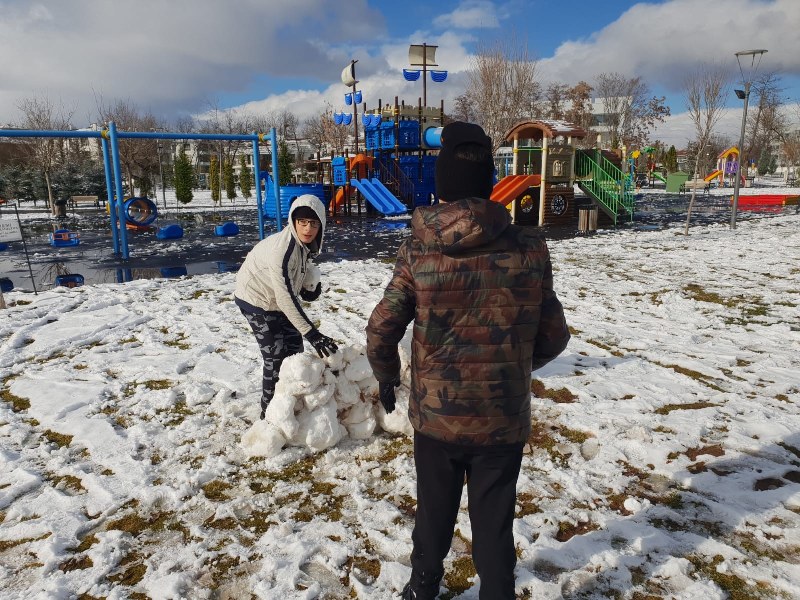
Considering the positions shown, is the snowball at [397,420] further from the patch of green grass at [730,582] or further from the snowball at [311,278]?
the patch of green grass at [730,582]

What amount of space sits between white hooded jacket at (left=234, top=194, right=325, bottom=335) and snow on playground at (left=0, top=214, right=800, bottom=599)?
36 centimetres

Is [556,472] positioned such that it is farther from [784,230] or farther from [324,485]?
[784,230]

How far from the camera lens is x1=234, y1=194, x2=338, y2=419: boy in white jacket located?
314cm

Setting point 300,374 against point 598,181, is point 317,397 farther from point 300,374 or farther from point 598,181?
point 598,181

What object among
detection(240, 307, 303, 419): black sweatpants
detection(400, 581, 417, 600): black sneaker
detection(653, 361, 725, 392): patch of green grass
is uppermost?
detection(240, 307, 303, 419): black sweatpants

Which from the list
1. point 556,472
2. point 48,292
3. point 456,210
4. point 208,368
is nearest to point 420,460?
point 456,210

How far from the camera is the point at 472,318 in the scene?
170 centimetres

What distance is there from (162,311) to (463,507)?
17.5 feet

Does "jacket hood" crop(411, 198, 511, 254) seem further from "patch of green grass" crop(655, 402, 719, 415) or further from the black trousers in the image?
"patch of green grass" crop(655, 402, 719, 415)

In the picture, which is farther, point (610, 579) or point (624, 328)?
point (624, 328)

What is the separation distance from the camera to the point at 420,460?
1.90m

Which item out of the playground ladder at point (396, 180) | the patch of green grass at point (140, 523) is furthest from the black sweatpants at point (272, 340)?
the playground ladder at point (396, 180)

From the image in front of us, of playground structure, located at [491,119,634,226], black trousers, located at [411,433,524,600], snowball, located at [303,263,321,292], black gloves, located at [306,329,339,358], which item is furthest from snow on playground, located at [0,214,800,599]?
playground structure, located at [491,119,634,226]

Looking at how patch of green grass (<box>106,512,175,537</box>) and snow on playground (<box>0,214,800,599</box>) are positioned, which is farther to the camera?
patch of green grass (<box>106,512,175,537</box>)
